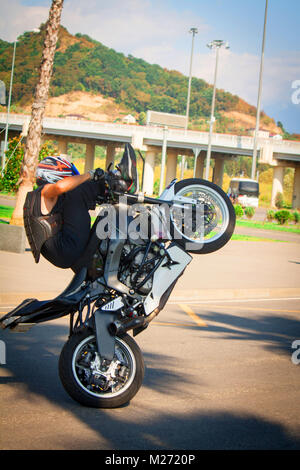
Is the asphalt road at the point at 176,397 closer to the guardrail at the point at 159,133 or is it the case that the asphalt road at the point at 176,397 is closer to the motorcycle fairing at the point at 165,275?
the motorcycle fairing at the point at 165,275

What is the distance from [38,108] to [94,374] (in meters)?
13.9

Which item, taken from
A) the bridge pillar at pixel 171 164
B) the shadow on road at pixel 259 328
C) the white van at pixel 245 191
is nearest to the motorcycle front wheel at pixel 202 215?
the shadow on road at pixel 259 328

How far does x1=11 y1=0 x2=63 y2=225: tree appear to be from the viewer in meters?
17.1

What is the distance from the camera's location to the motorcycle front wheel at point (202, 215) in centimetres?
521

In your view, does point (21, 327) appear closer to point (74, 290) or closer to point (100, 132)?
point (74, 290)

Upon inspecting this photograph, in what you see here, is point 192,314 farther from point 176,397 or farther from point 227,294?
point 176,397

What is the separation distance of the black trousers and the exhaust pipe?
0.63m

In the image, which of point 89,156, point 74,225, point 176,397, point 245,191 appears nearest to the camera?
point 74,225

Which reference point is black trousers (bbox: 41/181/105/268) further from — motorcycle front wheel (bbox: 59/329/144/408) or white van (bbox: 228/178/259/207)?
white van (bbox: 228/178/259/207)

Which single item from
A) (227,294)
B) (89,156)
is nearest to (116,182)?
(227,294)

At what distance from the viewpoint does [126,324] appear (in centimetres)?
458

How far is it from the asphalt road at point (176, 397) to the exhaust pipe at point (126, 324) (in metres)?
Answer: 0.63
